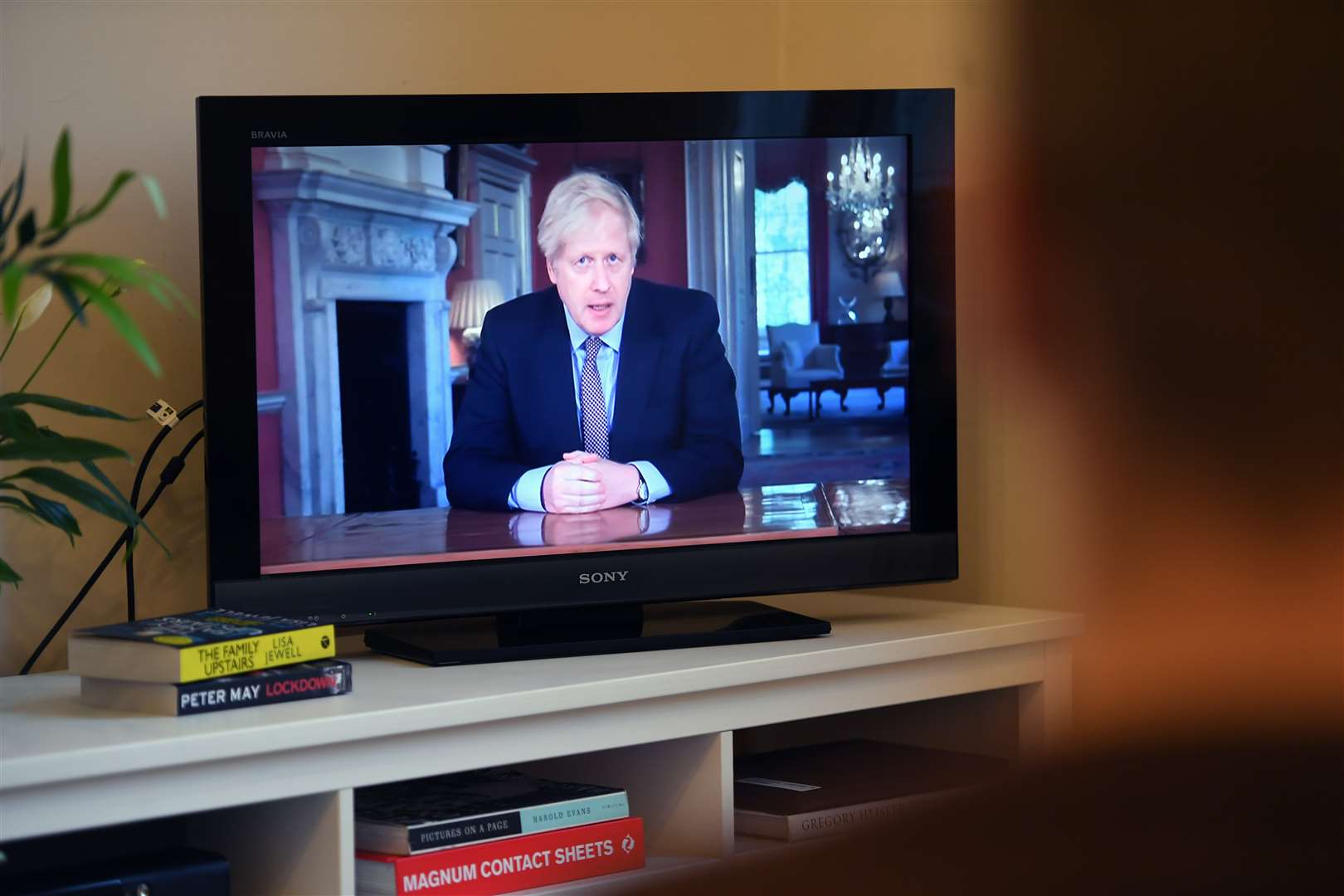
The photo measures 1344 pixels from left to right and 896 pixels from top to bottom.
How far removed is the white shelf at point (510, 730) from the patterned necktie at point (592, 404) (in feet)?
0.89

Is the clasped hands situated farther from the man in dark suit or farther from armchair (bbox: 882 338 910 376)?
armchair (bbox: 882 338 910 376)

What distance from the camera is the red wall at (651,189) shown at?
68.7 inches

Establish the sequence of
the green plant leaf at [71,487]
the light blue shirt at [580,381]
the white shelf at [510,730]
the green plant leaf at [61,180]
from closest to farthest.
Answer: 1. the green plant leaf at [61,180]
2. the white shelf at [510,730]
3. the green plant leaf at [71,487]
4. the light blue shirt at [580,381]

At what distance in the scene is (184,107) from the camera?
6.26 ft

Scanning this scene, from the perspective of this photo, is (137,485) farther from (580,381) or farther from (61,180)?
(61,180)

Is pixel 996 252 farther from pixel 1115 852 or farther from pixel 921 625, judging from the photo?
pixel 921 625

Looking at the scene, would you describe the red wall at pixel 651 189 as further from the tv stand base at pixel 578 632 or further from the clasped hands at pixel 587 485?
the tv stand base at pixel 578 632

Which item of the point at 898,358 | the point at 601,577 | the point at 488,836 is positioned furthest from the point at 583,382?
the point at 488,836

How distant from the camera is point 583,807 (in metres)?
1.58

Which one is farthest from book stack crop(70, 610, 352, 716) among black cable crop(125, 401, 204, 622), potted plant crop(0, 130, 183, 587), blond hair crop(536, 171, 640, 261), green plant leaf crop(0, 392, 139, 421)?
blond hair crop(536, 171, 640, 261)

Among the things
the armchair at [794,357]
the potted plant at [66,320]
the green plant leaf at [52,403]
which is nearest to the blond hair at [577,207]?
the armchair at [794,357]

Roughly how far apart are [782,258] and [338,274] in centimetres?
58

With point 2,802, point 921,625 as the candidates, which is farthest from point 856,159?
point 2,802

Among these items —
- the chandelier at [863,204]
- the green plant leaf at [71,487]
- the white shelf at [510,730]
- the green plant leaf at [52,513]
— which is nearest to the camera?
the white shelf at [510,730]
